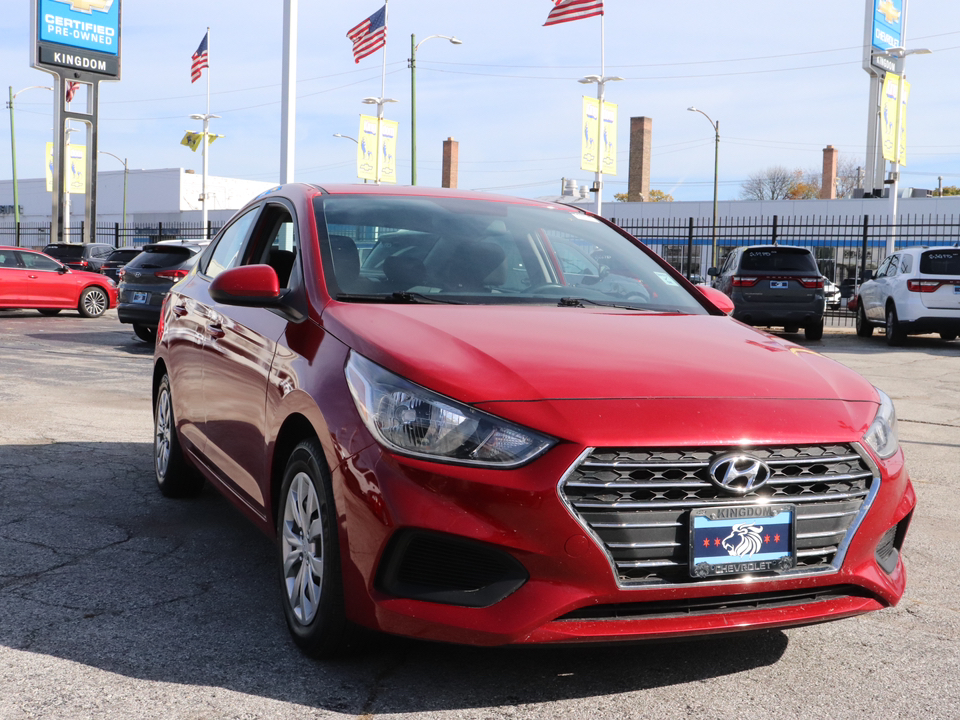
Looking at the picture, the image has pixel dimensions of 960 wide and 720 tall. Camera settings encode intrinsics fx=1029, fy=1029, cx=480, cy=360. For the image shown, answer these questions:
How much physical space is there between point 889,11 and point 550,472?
3276 cm

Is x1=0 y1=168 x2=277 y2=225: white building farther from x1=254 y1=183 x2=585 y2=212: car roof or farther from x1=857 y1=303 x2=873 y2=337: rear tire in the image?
x1=254 y1=183 x2=585 y2=212: car roof

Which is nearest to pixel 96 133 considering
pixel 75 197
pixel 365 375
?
pixel 365 375

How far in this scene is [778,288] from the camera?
18594 mm

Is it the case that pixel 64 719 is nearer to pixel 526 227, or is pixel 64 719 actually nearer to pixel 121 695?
pixel 121 695

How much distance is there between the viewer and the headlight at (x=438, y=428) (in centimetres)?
281

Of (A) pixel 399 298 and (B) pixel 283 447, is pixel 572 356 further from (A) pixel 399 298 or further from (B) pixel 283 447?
(B) pixel 283 447

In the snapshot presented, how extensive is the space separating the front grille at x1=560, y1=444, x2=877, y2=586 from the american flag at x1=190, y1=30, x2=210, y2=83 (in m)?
39.0

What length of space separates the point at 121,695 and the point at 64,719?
0.64 ft

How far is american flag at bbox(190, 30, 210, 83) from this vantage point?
1525 inches

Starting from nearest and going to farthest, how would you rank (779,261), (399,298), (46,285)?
(399,298), (779,261), (46,285)

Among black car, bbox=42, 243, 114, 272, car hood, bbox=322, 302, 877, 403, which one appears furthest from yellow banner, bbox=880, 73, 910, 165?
car hood, bbox=322, 302, 877, 403

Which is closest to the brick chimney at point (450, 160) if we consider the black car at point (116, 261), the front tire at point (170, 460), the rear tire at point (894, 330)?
the black car at point (116, 261)

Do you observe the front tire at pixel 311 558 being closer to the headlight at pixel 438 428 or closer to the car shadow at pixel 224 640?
the car shadow at pixel 224 640

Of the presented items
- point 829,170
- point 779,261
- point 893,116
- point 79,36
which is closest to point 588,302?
point 779,261
